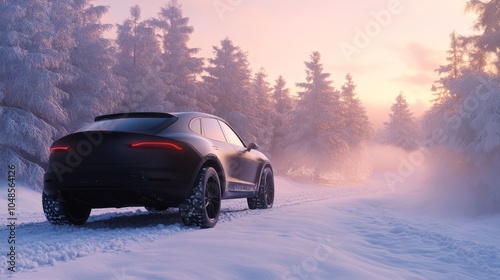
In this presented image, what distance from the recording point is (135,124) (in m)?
5.75

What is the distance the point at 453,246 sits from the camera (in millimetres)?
6414

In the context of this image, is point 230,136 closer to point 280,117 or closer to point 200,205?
point 200,205

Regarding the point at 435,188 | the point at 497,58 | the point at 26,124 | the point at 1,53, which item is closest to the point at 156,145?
the point at 26,124

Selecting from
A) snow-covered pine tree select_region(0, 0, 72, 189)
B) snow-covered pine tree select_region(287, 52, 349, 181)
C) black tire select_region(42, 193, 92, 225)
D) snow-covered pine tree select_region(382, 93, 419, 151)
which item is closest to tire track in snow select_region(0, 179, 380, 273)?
black tire select_region(42, 193, 92, 225)

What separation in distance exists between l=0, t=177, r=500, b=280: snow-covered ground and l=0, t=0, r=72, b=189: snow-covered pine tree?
997 cm

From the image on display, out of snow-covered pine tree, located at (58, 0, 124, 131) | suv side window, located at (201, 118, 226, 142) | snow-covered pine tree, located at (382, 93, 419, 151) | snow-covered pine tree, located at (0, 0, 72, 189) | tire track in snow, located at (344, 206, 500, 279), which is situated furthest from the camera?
snow-covered pine tree, located at (382, 93, 419, 151)

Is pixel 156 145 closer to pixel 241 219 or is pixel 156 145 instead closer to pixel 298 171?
pixel 241 219

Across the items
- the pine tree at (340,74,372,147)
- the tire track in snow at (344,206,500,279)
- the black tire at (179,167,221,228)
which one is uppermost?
the pine tree at (340,74,372,147)

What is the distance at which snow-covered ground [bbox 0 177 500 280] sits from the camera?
349cm

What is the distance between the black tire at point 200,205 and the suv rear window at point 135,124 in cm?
84

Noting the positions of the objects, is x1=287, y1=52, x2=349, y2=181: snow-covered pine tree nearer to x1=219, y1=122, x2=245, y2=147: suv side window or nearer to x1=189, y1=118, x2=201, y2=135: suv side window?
x1=219, y1=122, x2=245, y2=147: suv side window

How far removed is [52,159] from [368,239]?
4635mm

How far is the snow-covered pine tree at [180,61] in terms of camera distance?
90.6 ft

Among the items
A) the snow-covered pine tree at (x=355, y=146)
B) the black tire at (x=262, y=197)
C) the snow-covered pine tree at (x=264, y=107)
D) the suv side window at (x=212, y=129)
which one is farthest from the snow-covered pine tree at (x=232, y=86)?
the suv side window at (x=212, y=129)
